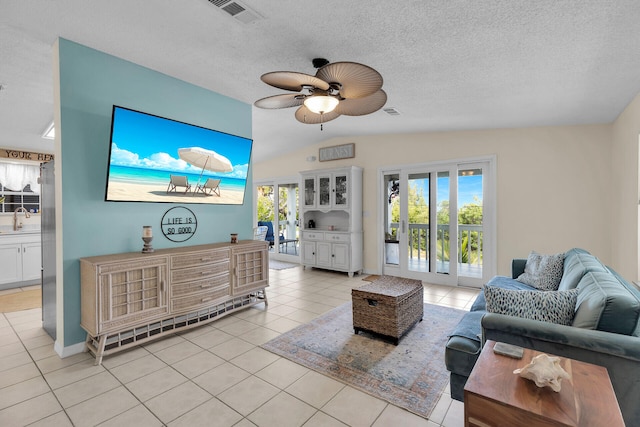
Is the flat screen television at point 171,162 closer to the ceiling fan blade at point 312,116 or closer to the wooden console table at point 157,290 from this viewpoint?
the wooden console table at point 157,290

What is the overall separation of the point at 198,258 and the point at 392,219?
372 cm

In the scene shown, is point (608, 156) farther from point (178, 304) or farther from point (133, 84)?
point (133, 84)

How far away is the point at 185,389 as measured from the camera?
2.22 m

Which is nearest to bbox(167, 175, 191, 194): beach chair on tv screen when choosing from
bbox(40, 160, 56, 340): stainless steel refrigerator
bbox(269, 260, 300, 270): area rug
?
bbox(40, 160, 56, 340): stainless steel refrigerator

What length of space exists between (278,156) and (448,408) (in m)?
6.34

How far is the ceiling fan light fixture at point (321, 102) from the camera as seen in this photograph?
7.52 ft

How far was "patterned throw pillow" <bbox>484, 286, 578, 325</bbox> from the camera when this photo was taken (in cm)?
175

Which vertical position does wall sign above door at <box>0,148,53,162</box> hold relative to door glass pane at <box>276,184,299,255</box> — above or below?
above

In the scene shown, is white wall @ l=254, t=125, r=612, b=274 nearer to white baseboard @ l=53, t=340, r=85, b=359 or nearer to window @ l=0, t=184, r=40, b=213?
white baseboard @ l=53, t=340, r=85, b=359

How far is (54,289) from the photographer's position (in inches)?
117

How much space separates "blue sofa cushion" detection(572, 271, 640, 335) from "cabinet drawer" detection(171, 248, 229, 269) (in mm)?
3109

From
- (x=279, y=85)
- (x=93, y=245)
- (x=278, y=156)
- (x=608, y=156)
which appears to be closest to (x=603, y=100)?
(x=608, y=156)

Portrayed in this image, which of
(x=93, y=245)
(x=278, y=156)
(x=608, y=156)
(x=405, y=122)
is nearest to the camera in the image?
(x=93, y=245)

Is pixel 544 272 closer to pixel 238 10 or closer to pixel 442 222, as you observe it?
pixel 442 222
